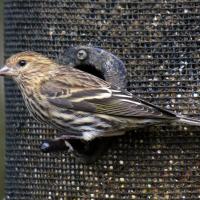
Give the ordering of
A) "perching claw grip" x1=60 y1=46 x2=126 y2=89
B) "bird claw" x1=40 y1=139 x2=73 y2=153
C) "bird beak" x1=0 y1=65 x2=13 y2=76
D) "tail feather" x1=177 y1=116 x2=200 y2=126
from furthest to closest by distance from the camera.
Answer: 1. "bird beak" x1=0 y1=65 x2=13 y2=76
2. "perching claw grip" x1=60 y1=46 x2=126 y2=89
3. "tail feather" x1=177 y1=116 x2=200 y2=126
4. "bird claw" x1=40 y1=139 x2=73 y2=153

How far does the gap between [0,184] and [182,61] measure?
23.0 ft

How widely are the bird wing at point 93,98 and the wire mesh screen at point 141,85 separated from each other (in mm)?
274

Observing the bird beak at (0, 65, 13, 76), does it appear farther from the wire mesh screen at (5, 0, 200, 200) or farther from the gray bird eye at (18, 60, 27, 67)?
the wire mesh screen at (5, 0, 200, 200)

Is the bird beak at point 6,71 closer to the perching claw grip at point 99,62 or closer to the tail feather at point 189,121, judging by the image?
the perching claw grip at point 99,62

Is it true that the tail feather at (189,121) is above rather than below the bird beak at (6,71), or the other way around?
below

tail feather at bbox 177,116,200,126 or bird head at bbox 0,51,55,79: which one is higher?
bird head at bbox 0,51,55,79

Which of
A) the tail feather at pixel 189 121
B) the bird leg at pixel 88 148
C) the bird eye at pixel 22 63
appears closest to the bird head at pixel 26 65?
the bird eye at pixel 22 63

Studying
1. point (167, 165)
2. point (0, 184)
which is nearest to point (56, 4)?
point (167, 165)

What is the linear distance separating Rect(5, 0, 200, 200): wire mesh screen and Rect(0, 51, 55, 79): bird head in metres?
0.21

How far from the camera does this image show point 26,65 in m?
14.1

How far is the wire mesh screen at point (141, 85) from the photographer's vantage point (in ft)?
44.5

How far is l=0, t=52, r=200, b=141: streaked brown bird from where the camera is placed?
526 inches

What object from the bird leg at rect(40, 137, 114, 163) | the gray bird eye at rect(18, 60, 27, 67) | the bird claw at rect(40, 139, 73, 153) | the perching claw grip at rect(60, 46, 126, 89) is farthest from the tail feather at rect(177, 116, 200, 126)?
the gray bird eye at rect(18, 60, 27, 67)

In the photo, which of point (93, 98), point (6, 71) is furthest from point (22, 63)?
point (93, 98)
